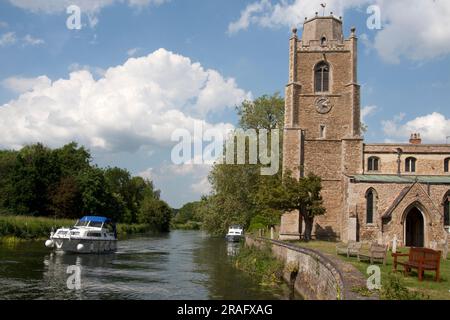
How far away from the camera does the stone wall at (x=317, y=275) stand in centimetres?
1324

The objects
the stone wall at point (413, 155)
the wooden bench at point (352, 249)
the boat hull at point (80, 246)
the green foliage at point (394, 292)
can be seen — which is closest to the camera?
the green foliage at point (394, 292)

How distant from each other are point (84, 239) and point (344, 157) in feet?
72.3

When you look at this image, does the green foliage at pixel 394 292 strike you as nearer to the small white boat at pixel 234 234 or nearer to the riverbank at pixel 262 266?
the riverbank at pixel 262 266

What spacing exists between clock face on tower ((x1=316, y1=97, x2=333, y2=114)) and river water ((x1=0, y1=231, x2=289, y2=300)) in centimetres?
1620

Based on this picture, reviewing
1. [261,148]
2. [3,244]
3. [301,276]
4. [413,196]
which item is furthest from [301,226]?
[3,244]

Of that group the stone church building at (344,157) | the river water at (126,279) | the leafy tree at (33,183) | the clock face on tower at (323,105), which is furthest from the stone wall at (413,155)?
the leafy tree at (33,183)

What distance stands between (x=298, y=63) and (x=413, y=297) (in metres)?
34.1

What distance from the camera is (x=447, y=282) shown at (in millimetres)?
15633

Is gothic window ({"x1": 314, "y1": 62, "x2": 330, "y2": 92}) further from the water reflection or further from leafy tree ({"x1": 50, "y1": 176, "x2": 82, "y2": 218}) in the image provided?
leafy tree ({"x1": 50, "y1": 176, "x2": 82, "y2": 218})

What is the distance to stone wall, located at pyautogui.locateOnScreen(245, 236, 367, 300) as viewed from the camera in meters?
13.2

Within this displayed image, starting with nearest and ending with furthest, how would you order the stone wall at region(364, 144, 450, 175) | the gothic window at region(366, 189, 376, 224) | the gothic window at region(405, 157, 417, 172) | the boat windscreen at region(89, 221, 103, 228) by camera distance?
1. the gothic window at region(366, 189, 376, 224)
2. the stone wall at region(364, 144, 450, 175)
3. the gothic window at region(405, 157, 417, 172)
4. the boat windscreen at region(89, 221, 103, 228)

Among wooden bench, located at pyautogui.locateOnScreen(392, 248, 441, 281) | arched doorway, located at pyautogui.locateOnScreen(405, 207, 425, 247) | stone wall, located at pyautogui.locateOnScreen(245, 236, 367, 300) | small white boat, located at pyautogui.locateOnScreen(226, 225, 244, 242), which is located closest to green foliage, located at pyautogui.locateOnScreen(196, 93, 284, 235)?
small white boat, located at pyautogui.locateOnScreen(226, 225, 244, 242)

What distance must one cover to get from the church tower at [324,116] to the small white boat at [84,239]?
14671 mm

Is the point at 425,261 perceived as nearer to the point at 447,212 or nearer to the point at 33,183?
the point at 447,212
